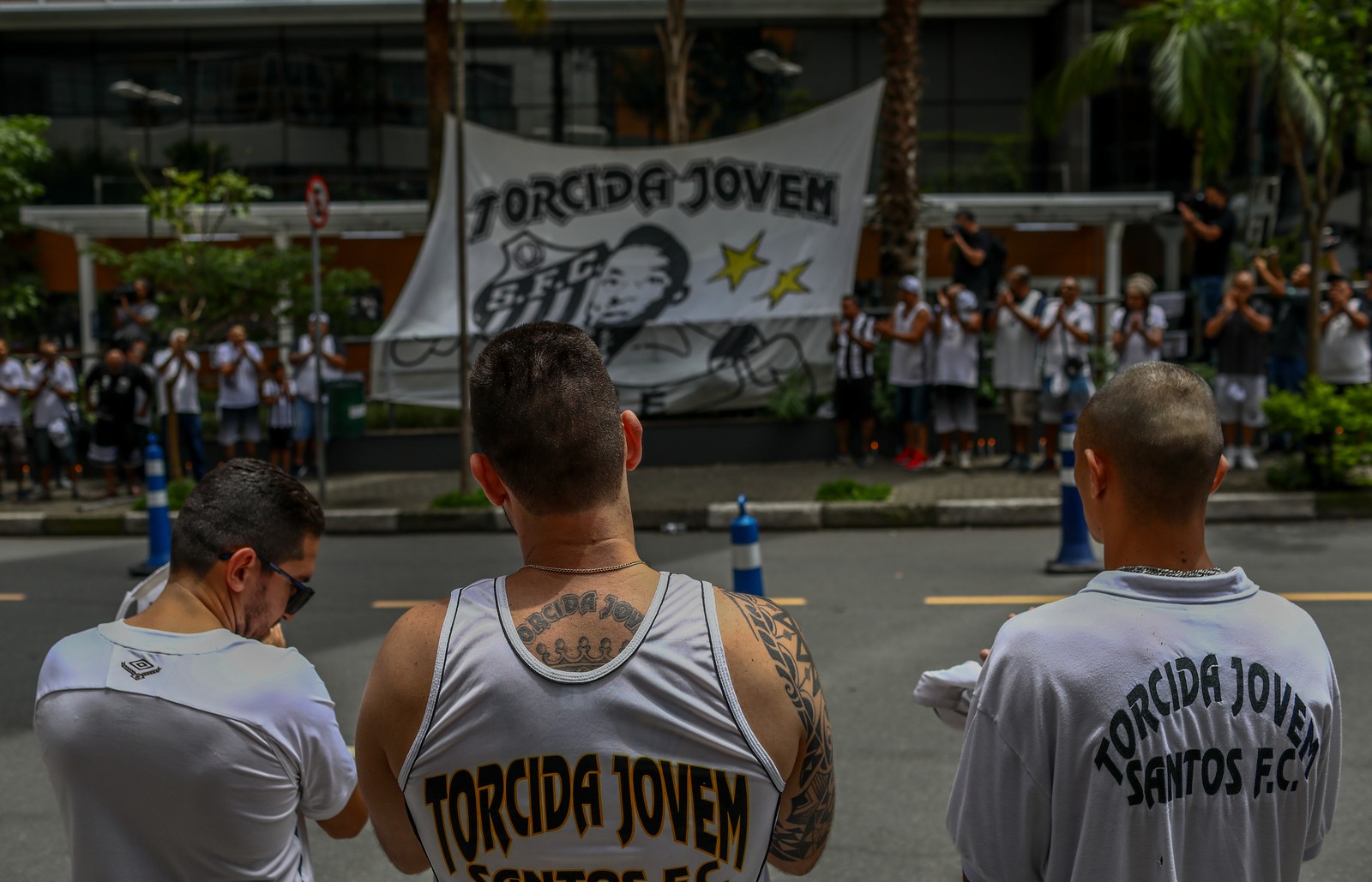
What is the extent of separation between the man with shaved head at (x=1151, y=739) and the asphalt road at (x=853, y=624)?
2345 millimetres

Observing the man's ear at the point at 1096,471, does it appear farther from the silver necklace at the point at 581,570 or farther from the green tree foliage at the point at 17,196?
the green tree foliage at the point at 17,196

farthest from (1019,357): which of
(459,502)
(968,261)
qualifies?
(459,502)

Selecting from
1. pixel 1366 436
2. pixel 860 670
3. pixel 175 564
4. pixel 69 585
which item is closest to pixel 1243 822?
pixel 175 564

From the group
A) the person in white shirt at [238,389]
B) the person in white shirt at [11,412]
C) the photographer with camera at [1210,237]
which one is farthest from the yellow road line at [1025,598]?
the person in white shirt at [11,412]

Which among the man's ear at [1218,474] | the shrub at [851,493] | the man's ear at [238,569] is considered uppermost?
the man's ear at [1218,474]

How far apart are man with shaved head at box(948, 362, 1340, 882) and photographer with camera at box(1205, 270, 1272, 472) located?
11.5 m

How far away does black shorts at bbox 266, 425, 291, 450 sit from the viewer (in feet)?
48.9

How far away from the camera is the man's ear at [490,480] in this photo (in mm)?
2047

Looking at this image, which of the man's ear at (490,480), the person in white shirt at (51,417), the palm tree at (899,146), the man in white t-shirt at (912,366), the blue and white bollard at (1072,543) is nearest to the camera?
the man's ear at (490,480)

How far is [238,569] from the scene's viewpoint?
2.76 metres

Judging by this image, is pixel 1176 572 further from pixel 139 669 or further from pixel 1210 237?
pixel 1210 237

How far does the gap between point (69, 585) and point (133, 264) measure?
21.9 feet

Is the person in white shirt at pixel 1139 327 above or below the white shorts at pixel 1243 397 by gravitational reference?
above

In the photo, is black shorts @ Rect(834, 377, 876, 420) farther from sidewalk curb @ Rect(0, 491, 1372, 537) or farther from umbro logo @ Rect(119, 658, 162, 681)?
umbro logo @ Rect(119, 658, 162, 681)
